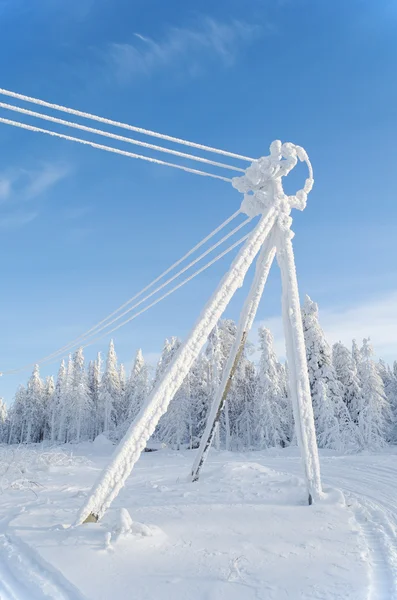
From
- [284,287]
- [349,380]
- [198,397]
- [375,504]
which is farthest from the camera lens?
[198,397]

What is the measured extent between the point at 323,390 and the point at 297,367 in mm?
22024

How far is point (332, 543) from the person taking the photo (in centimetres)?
571

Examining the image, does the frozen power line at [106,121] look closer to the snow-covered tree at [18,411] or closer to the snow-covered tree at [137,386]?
the snow-covered tree at [137,386]

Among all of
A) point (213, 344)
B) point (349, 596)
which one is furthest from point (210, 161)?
point (213, 344)

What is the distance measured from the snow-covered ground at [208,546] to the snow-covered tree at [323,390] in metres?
19.5

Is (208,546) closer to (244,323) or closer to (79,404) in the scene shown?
(244,323)

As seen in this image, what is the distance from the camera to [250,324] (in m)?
9.33

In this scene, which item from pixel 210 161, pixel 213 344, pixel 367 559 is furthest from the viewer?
pixel 213 344

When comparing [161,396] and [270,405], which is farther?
[270,405]

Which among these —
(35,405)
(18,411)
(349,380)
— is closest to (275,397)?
(349,380)

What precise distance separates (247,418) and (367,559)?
105 feet

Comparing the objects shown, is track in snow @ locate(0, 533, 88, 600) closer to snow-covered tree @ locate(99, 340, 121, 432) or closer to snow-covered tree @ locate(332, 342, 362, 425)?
snow-covered tree @ locate(332, 342, 362, 425)

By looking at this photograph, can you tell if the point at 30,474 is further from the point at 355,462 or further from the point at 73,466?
the point at 355,462

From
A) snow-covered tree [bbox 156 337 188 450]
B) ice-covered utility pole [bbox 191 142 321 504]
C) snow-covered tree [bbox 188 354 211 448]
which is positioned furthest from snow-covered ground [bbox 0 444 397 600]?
snow-covered tree [bbox 188 354 211 448]
